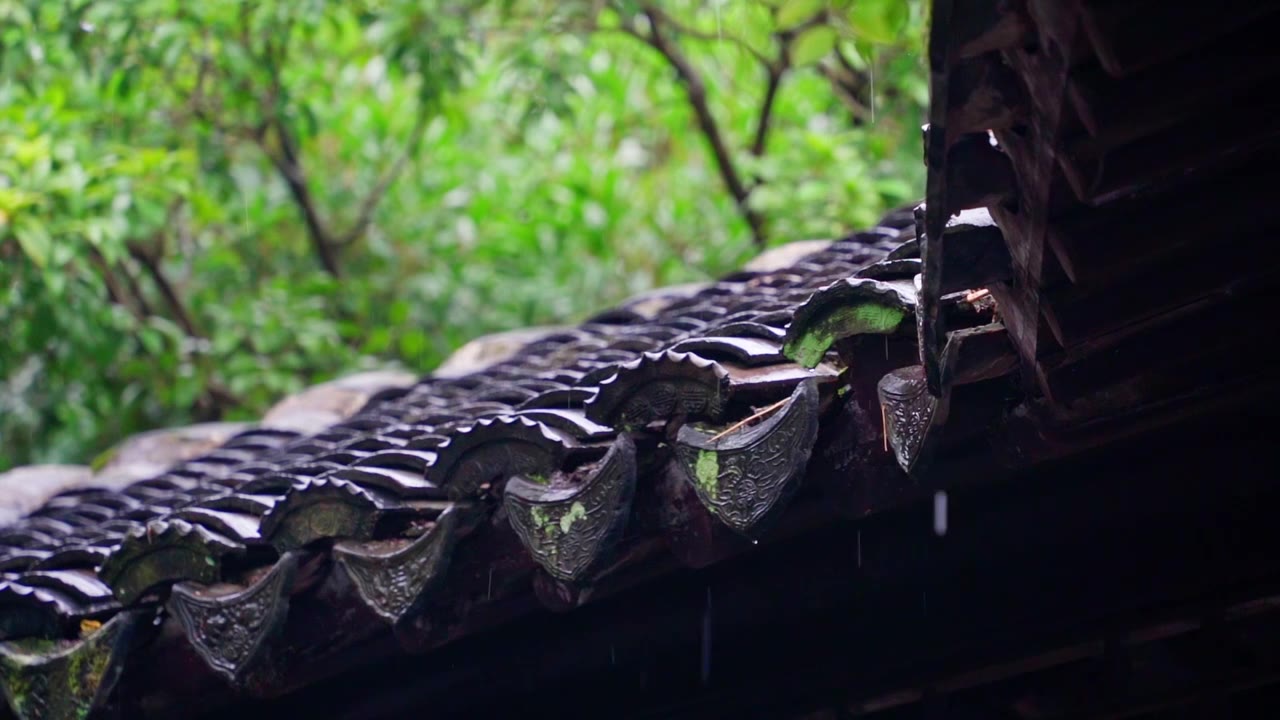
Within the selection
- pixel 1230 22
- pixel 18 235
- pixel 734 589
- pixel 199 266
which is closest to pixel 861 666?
pixel 734 589

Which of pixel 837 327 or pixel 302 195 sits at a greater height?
pixel 302 195

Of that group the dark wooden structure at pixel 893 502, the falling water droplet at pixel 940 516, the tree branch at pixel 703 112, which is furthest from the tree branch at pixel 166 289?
the falling water droplet at pixel 940 516

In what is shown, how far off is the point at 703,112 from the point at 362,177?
3.06 meters

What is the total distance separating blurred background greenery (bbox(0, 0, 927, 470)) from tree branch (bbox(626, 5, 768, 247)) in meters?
0.03

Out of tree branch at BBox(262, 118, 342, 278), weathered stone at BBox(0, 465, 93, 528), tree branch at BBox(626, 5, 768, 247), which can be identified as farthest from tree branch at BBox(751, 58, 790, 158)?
weathered stone at BBox(0, 465, 93, 528)

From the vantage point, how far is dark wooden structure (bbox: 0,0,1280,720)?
182 cm

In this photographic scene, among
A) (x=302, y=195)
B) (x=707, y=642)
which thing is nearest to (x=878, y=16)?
(x=707, y=642)

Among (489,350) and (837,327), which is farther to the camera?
(489,350)

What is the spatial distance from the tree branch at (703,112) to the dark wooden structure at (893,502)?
5.82 m

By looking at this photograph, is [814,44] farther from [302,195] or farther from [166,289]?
[166,289]

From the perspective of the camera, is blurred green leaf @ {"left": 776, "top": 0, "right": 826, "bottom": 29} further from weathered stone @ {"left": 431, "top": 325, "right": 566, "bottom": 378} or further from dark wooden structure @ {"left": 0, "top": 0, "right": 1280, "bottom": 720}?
weathered stone @ {"left": 431, "top": 325, "right": 566, "bottom": 378}

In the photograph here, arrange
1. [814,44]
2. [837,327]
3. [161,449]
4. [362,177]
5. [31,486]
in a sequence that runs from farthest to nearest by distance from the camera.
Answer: [362,177]
[161,449]
[31,486]
[814,44]
[837,327]

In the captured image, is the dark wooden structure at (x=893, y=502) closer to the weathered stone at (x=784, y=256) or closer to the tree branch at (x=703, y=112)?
the weathered stone at (x=784, y=256)

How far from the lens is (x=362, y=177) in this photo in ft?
36.6
